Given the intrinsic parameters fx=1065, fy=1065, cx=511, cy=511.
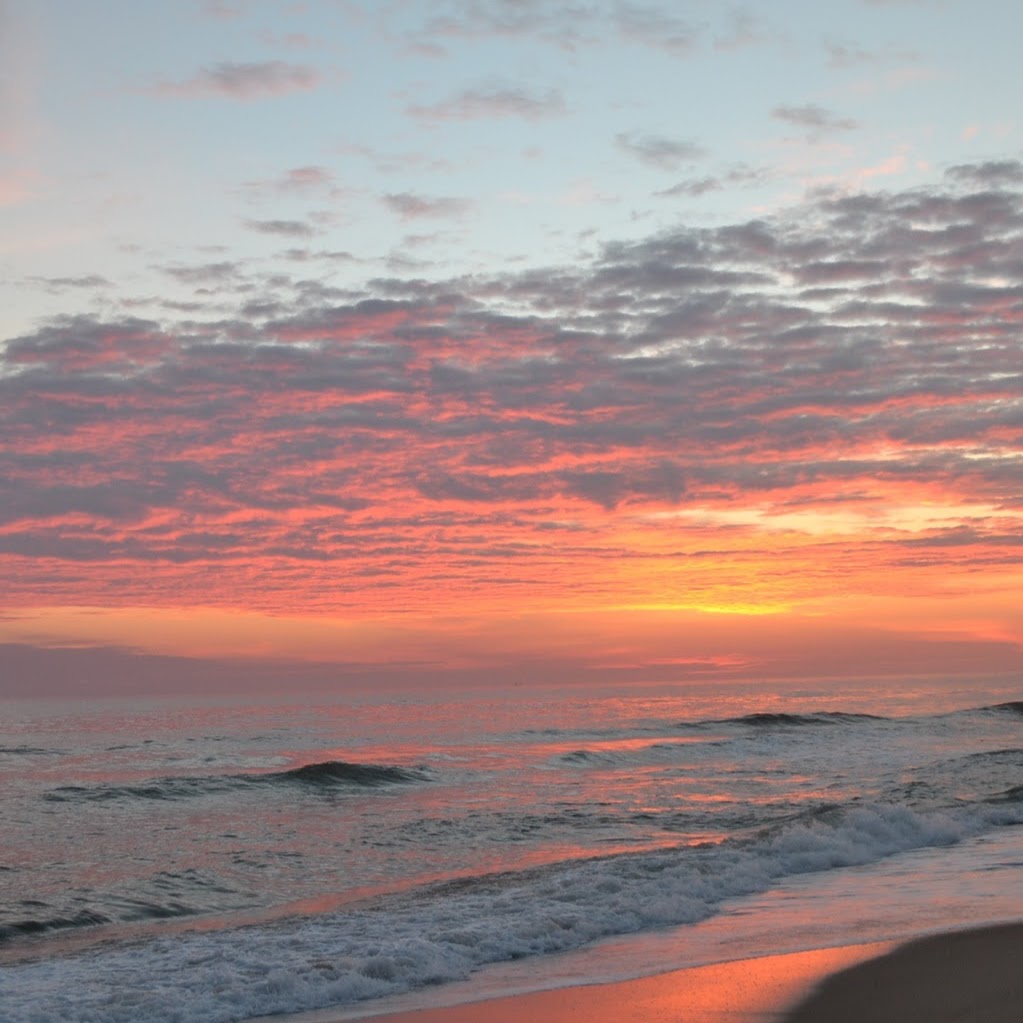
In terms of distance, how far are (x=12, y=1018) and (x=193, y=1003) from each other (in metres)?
1.49

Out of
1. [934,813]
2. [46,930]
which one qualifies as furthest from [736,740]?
A: [46,930]

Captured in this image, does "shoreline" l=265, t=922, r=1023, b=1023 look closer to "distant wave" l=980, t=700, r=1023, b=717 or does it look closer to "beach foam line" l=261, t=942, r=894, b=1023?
"beach foam line" l=261, t=942, r=894, b=1023

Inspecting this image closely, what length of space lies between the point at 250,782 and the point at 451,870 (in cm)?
1562

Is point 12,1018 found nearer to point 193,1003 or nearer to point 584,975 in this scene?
point 193,1003

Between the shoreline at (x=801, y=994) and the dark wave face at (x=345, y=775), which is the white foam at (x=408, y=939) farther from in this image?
the dark wave face at (x=345, y=775)

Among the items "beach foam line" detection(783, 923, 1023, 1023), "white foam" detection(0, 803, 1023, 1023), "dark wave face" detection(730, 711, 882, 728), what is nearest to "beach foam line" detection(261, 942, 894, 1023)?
"beach foam line" detection(783, 923, 1023, 1023)

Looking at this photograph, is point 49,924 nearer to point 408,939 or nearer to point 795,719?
point 408,939

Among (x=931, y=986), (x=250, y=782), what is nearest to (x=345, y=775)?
(x=250, y=782)

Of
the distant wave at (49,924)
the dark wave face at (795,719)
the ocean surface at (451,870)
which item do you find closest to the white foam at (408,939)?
the ocean surface at (451,870)

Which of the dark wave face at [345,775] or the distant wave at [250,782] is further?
the dark wave face at [345,775]

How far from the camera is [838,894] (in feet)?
45.1

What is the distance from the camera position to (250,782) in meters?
31.2

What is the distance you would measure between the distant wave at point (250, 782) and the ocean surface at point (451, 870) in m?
0.13

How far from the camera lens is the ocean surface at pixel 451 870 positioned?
10445 millimetres
